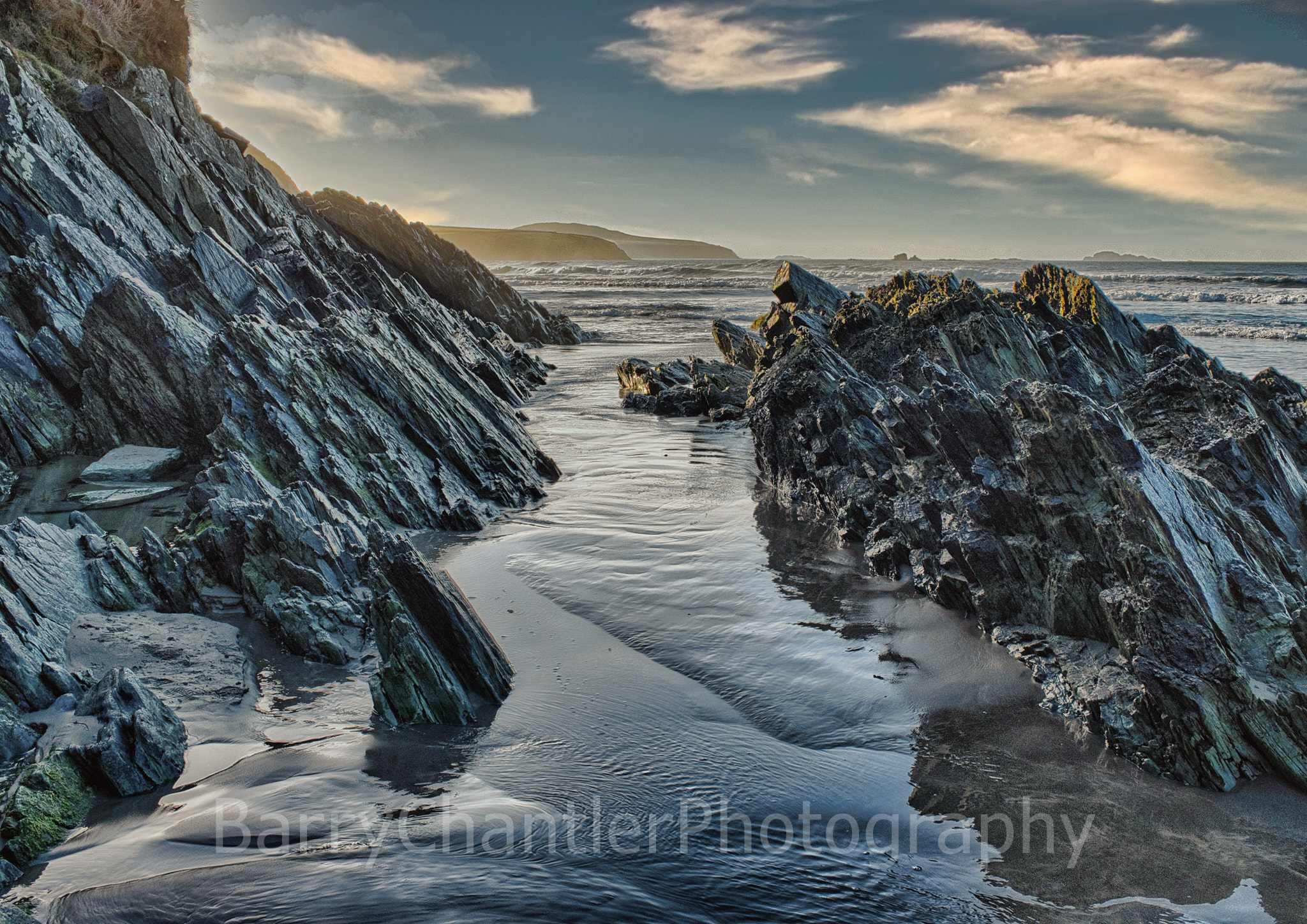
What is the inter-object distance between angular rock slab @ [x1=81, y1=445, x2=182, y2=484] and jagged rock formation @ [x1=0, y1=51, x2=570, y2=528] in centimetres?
40

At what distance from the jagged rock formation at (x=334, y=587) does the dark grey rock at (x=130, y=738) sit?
1.62 m

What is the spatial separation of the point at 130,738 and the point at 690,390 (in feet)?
61.3

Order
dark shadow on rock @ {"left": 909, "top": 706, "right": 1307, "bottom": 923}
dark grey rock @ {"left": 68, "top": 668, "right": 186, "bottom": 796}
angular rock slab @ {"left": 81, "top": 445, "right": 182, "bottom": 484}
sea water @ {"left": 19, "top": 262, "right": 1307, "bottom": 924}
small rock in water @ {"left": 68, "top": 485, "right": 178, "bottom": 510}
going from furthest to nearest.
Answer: angular rock slab @ {"left": 81, "top": 445, "right": 182, "bottom": 484} < small rock in water @ {"left": 68, "top": 485, "right": 178, "bottom": 510} < dark grey rock @ {"left": 68, "top": 668, "right": 186, "bottom": 796} < dark shadow on rock @ {"left": 909, "top": 706, "right": 1307, "bottom": 923} < sea water @ {"left": 19, "top": 262, "right": 1307, "bottom": 924}

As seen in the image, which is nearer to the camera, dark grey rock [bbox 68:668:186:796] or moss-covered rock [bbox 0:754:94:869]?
moss-covered rock [bbox 0:754:94:869]

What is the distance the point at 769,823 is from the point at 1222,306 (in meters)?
61.8

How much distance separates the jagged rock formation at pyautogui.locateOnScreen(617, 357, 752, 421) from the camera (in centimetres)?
2273

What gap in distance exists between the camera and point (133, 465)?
40.6 ft

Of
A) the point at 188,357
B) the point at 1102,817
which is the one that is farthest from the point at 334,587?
the point at 1102,817

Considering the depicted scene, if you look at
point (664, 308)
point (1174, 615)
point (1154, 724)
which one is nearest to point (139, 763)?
point (1154, 724)

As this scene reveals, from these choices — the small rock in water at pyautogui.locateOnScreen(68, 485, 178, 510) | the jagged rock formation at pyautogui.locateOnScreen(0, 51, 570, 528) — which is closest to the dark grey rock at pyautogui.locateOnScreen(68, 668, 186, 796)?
the jagged rock formation at pyautogui.locateOnScreen(0, 51, 570, 528)

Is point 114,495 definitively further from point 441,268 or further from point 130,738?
point 441,268

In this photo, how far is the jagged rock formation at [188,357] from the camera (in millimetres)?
12430

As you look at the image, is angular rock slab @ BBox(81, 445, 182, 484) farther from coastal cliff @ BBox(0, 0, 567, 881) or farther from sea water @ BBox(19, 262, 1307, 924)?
sea water @ BBox(19, 262, 1307, 924)

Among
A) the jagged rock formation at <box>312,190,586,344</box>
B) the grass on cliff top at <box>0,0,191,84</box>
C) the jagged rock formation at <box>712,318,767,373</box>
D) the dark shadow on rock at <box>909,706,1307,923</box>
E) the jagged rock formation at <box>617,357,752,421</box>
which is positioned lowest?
the dark shadow on rock at <box>909,706,1307,923</box>
